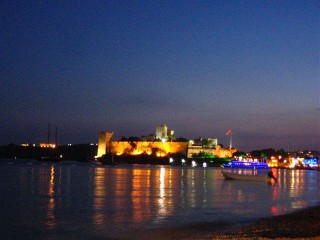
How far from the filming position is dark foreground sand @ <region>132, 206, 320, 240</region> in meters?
12.0

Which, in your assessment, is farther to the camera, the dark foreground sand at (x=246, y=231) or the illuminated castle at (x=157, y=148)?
the illuminated castle at (x=157, y=148)

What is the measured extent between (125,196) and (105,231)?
1210 cm

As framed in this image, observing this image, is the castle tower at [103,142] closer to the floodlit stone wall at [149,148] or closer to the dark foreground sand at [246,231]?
the floodlit stone wall at [149,148]

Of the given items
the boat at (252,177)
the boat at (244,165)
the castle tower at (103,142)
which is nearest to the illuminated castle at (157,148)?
the castle tower at (103,142)

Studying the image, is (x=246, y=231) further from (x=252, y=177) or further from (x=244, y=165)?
(x=244, y=165)

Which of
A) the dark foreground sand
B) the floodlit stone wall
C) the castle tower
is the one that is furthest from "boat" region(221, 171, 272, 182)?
the floodlit stone wall

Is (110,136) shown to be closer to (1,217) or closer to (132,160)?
(132,160)

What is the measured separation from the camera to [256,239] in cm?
1145

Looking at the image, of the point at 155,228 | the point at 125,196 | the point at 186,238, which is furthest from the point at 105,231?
the point at 125,196

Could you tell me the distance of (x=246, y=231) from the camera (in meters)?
13.7

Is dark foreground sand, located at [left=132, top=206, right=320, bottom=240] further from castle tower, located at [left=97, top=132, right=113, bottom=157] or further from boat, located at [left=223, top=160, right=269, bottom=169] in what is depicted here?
boat, located at [left=223, top=160, right=269, bottom=169]

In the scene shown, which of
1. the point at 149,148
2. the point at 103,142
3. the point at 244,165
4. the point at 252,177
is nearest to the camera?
the point at 252,177

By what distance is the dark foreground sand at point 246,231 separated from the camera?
12.0 meters

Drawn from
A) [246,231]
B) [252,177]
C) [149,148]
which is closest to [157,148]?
[149,148]
